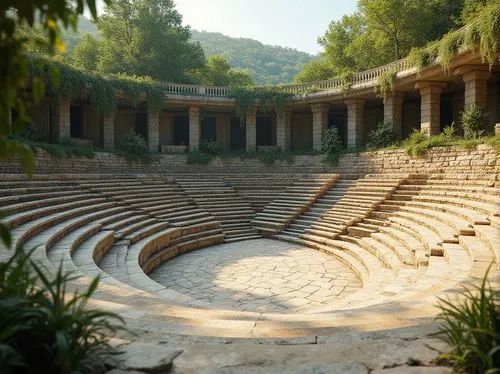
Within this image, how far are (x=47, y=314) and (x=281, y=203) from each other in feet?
46.6

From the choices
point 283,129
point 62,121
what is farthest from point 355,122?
point 62,121

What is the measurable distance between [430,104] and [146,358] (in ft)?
57.3

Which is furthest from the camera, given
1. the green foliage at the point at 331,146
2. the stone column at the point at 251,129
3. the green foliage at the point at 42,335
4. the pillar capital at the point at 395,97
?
the stone column at the point at 251,129

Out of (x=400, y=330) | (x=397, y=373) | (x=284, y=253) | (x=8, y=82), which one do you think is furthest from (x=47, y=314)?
(x=284, y=253)

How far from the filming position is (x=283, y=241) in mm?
13641

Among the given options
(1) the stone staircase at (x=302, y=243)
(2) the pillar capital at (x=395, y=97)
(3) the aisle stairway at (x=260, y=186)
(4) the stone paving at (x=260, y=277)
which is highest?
(2) the pillar capital at (x=395, y=97)

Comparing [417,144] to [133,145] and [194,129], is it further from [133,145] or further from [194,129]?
[133,145]

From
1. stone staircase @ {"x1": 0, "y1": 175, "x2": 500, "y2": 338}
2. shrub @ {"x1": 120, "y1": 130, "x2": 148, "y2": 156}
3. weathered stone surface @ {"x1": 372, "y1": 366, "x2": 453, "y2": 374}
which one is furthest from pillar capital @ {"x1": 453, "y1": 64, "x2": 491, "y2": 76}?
shrub @ {"x1": 120, "y1": 130, "x2": 148, "y2": 156}

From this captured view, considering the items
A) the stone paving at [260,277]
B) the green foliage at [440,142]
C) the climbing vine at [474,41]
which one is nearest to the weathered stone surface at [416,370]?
the stone paving at [260,277]

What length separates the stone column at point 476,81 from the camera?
47.4 feet

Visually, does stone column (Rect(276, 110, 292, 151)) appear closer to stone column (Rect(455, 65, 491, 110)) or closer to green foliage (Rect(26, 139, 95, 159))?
stone column (Rect(455, 65, 491, 110))

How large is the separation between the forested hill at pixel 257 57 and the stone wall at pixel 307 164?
148 ft

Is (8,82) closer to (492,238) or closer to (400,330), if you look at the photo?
(400,330)

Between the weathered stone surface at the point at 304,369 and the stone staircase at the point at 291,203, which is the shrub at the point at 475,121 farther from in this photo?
the weathered stone surface at the point at 304,369
